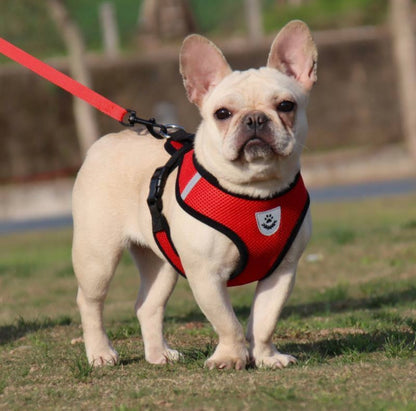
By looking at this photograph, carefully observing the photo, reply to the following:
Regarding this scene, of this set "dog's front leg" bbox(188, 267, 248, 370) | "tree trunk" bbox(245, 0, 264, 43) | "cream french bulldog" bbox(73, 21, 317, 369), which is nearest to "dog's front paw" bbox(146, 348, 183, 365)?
"cream french bulldog" bbox(73, 21, 317, 369)

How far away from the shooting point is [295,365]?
16.7 ft

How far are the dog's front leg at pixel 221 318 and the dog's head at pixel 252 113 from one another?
1.67ft

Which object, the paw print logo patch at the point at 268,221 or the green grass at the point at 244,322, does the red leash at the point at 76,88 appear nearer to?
the paw print logo patch at the point at 268,221

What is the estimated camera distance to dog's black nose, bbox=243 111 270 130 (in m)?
4.75

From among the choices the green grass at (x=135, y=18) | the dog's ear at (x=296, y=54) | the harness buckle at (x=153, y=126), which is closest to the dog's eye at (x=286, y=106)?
the dog's ear at (x=296, y=54)

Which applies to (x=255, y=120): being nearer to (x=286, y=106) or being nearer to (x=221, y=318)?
(x=286, y=106)

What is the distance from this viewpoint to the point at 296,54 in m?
5.26

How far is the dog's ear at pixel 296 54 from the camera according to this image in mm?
5219

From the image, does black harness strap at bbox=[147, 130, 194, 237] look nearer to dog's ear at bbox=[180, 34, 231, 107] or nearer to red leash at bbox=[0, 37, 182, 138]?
red leash at bbox=[0, 37, 182, 138]

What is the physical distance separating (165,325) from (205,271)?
222 cm

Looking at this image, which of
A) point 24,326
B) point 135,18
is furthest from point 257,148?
point 135,18

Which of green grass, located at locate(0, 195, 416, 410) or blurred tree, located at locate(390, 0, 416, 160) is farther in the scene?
blurred tree, located at locate(390, 0, 416, 160)

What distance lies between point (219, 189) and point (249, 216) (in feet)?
0.70

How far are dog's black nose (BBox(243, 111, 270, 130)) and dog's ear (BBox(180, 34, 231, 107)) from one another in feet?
1.75
